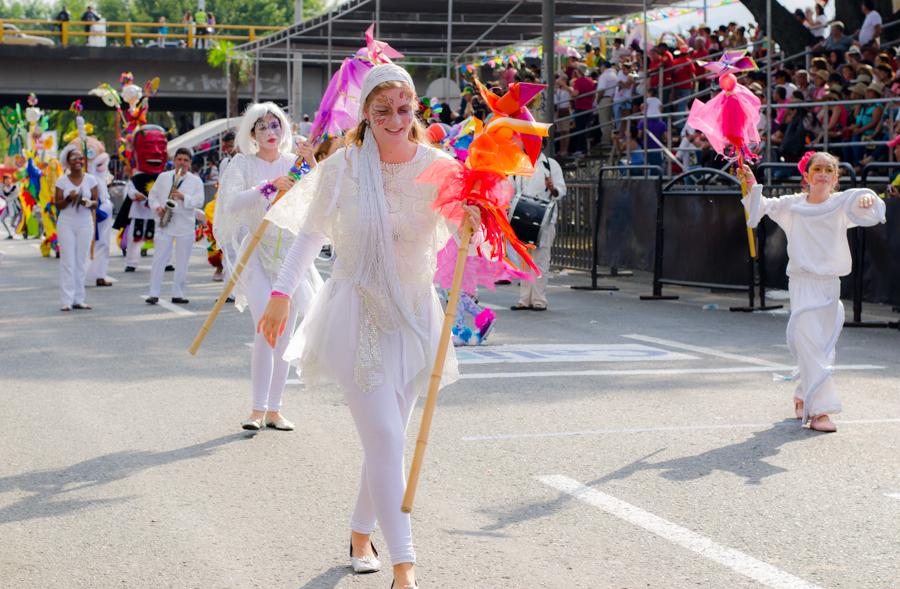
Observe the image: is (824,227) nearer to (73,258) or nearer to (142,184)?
(73,258)

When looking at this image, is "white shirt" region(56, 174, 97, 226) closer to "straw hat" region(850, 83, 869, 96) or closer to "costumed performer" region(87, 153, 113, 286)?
"costumed performer" region(87, 153, 113, 286)

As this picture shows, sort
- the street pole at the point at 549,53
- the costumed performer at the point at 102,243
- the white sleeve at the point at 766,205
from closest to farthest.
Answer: the white sleeve at the point at 766,205, the costumed performer at the point at 102,243, the street pole at the point at 549,53

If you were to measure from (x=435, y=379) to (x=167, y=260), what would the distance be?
12.4 m

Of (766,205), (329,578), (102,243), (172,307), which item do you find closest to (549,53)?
(102,243)

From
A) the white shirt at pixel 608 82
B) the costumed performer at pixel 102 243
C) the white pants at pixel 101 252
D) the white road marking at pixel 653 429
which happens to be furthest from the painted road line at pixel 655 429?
the white shirt at pixel 608 82

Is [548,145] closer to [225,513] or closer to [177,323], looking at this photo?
[177,323]

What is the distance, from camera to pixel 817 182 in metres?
8.59

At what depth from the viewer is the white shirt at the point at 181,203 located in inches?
659

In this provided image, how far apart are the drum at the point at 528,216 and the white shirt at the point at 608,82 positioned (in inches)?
389

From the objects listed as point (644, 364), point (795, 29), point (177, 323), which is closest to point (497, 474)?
point (644, 364)

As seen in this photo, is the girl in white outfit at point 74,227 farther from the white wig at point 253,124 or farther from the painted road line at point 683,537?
the painted road line at point 683,537

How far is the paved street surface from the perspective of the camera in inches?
209

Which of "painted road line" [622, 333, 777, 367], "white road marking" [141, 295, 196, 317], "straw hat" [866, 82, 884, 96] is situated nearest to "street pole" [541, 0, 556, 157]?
"straw hat" [866, 82, 884, 96]

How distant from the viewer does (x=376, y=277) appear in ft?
16.5
